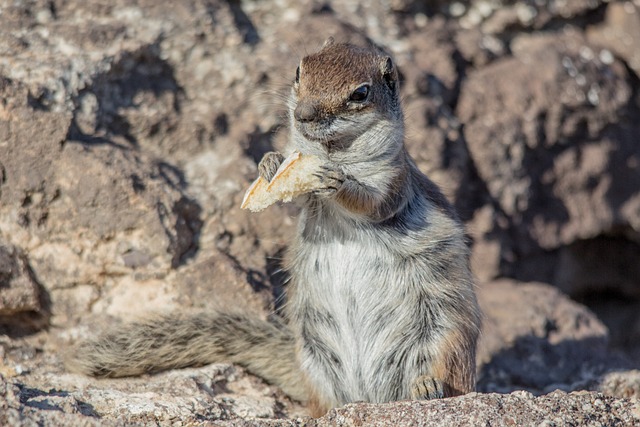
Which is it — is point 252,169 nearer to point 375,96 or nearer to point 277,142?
point 277,142

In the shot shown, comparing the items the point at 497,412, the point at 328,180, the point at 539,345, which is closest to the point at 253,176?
the point at 328,180

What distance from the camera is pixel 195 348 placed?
183 inches

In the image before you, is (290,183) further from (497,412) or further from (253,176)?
(253,176)

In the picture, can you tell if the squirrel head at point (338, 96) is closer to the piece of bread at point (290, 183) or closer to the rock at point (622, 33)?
the piece of bread at point (290, 183)

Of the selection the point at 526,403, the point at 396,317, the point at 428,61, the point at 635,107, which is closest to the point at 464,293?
the point at 396,317

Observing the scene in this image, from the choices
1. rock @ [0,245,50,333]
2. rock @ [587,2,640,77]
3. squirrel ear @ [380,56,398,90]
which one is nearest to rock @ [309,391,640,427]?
squirrel ear @ [380,56,398,90]

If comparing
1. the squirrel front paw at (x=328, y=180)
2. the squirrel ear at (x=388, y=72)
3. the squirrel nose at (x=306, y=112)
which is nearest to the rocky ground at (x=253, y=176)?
the squirrel front paw at (x=328, y=180)

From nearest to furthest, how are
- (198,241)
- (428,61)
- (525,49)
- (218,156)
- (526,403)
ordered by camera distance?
(526,403), (198,241), (218,156), (428,61), (525,49)

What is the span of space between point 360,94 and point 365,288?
3.17ft

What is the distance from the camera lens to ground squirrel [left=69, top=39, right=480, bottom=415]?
4.28 m

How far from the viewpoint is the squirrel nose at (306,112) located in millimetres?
3979

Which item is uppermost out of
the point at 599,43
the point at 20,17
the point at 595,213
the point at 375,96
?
the point at 20,17

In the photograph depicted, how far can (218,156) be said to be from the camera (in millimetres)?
5594

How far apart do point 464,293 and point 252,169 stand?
1.69 metres
